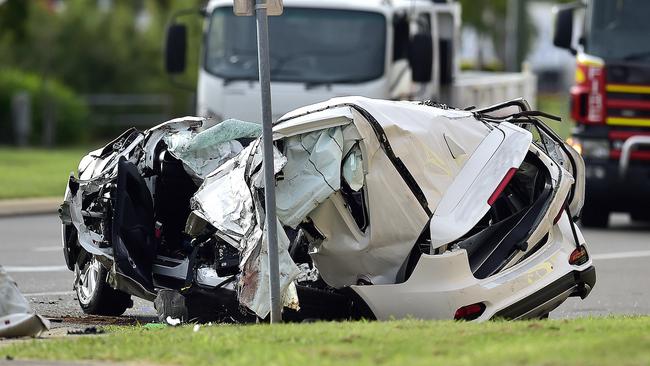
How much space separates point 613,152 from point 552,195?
28.6ft

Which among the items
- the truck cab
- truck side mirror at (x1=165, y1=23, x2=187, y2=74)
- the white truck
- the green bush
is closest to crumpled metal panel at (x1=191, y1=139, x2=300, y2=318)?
the white truck

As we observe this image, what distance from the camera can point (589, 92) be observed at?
18.0 meters

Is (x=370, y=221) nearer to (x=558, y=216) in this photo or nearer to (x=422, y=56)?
(x=558, y=216)

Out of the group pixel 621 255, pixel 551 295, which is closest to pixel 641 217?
pixel 621 255

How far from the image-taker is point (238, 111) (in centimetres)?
1867

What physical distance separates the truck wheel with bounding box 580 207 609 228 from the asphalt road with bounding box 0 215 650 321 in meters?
0.19

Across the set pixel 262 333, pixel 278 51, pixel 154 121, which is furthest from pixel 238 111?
pixel 154 121

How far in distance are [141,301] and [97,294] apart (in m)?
1.30

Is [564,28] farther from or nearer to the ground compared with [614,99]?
farther from the ground

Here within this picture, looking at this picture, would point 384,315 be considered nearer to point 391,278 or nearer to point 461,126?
point 391,278

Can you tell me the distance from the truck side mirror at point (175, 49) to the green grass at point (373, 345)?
11207 mm

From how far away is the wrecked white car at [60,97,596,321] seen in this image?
29.7 ft

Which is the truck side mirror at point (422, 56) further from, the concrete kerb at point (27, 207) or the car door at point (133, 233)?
the car door at point (133, 233)

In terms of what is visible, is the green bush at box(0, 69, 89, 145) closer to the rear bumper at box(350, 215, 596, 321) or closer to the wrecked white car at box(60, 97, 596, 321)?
the wrecked white car at box(60, 97, 596, 321)
